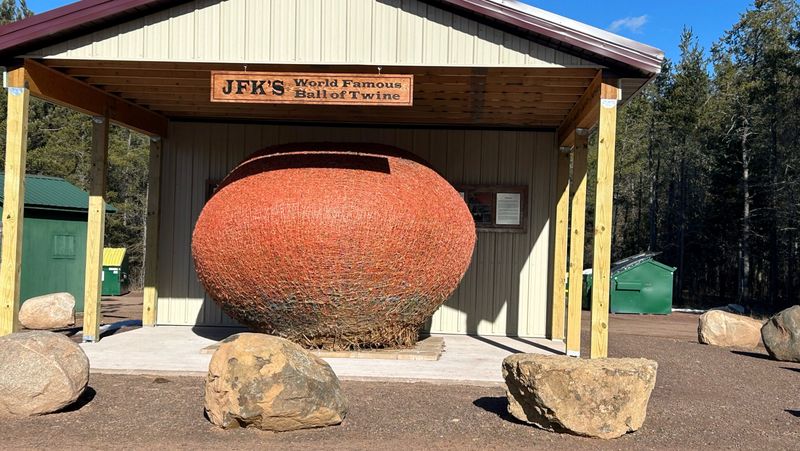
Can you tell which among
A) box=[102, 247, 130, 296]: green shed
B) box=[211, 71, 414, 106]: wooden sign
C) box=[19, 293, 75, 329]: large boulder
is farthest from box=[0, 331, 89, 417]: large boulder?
box=[102, 247, 130, 296]: green shed

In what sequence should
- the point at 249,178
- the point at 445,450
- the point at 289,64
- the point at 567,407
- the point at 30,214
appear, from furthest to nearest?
the point at 30,214 → the point at 249,178 → the point at 289,64 → the point at 567,407 → the point at 445,450

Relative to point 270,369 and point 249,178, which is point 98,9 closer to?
point 249,178

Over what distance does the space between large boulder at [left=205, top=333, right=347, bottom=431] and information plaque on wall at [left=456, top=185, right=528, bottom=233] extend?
597cm

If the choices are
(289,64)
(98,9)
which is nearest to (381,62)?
(289,64)

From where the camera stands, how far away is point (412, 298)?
7926 millimetres

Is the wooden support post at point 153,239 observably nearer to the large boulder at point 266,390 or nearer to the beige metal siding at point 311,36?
the beige metal siding at point 311,36

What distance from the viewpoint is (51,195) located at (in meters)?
17.1

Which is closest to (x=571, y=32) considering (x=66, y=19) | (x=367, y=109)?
(x=367, y=109)

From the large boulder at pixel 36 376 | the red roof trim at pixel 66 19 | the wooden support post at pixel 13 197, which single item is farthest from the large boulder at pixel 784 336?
the wooden support post at pixel 13 197

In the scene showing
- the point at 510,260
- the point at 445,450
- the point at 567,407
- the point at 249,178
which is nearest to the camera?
the point at 445,450

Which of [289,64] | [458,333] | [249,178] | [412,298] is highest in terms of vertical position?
[289,64]

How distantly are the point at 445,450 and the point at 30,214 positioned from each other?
1407cm

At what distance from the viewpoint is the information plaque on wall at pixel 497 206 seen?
1089 centimetres

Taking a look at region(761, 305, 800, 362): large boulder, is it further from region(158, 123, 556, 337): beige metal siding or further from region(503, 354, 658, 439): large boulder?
region(503, 354, 658, 439): large boulder
